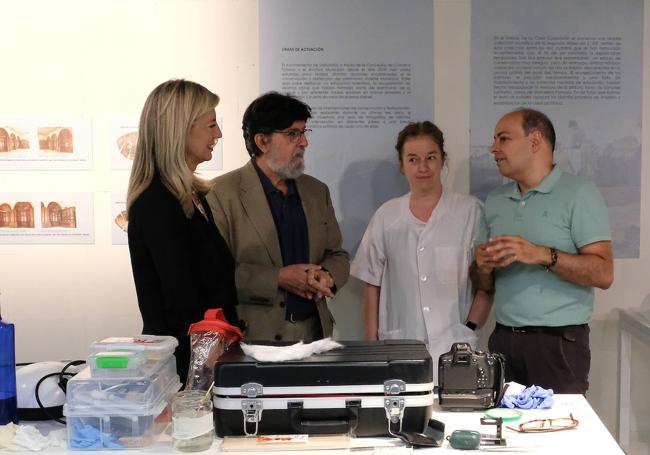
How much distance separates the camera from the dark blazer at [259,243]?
10.8ft

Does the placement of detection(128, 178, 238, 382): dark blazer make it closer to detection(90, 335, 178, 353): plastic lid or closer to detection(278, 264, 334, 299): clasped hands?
detection(90, 335, 178, 353): plastic lid

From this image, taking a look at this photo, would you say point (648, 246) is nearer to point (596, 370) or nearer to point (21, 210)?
point (596, 370)

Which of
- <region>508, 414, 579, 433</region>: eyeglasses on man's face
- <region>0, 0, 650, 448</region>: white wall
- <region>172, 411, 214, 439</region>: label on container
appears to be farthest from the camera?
<region>0, 0, 650, 448</region>: white wall

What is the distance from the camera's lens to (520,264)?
3.30 metres

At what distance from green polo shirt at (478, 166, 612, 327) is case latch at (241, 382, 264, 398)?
1.55 metres

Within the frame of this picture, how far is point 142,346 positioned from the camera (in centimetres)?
220

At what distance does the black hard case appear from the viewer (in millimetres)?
2059

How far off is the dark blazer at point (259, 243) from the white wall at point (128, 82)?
595mm

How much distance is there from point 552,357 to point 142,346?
1775 millimetres

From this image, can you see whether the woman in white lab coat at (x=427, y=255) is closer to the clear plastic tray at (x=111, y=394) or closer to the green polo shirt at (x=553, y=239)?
the green polo shirt at (x=553, y=239)

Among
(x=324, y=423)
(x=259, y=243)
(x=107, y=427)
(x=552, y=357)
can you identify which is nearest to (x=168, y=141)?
(x=259, y=243)

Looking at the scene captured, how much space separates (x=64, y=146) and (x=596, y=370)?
2946 millimetres

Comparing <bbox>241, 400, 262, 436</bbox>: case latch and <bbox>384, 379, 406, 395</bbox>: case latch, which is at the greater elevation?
<bbox>384, 379, 406, 395</bbox>: case latch

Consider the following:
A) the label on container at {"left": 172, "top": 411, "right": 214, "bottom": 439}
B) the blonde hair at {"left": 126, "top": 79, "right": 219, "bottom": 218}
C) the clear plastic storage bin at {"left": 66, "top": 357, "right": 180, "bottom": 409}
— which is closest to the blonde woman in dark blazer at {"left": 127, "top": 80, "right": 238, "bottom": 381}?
the blonde hair at {"left": 126, "top": 79, "right": 219, "bottom": 218}
